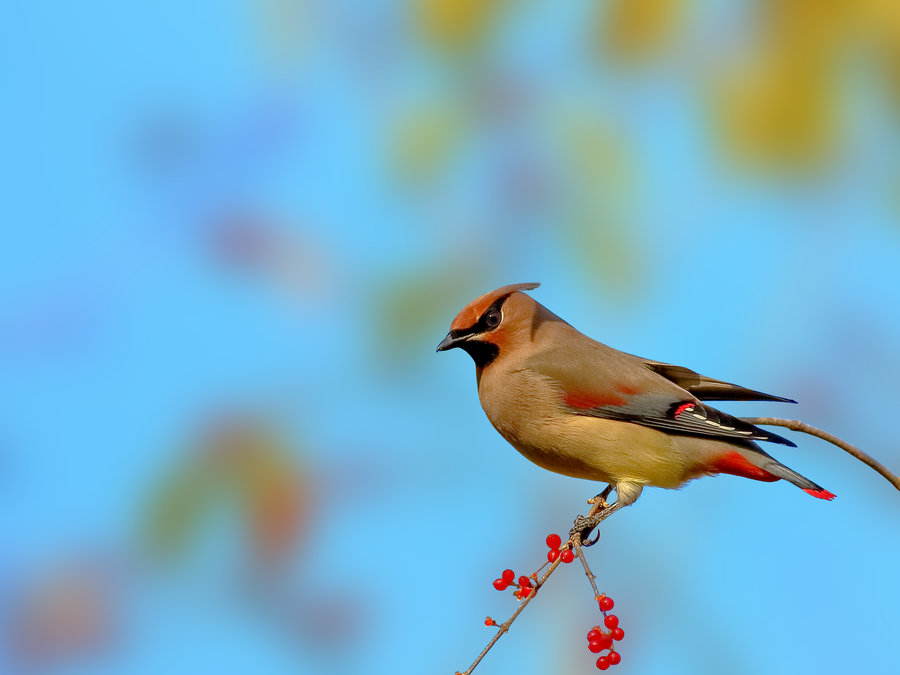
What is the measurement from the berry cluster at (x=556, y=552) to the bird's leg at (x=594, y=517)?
2.2 inches

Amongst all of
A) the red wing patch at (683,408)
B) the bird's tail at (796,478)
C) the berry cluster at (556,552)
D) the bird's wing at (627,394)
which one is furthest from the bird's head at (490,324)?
the bird's tail at (796,478)

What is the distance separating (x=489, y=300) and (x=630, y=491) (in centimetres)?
102

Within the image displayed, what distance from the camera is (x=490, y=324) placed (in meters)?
4.49

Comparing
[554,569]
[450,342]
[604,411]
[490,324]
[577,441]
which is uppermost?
[490,324]

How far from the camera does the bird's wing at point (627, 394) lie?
419 cm

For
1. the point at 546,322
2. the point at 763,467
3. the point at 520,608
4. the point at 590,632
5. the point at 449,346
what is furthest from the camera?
the point at 546,322

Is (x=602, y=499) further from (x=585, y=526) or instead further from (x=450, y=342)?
(x=450, y=342)

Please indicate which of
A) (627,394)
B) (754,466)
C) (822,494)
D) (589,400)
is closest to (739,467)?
(754,466)

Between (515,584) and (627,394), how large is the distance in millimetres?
1052

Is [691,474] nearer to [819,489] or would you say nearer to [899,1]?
[819,489]

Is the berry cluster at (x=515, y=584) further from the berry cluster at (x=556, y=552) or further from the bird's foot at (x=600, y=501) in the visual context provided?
the bird's foot at (x=600, y=501)

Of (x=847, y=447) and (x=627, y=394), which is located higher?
(x=627, y=394)

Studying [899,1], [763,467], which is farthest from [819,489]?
[899,1]

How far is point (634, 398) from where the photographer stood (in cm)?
429
